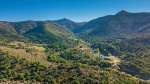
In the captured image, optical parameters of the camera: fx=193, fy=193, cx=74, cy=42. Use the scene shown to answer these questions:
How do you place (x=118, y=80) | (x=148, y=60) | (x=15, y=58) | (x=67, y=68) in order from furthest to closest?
(x=148, y=60)
(x=15, y=58)
(x=67, y=68)
(x=118, y=80)

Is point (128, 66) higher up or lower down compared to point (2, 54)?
lower down

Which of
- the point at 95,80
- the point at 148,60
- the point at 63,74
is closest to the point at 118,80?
the point at 95,80

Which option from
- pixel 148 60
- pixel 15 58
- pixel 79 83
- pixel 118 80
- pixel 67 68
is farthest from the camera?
pixel 148 60

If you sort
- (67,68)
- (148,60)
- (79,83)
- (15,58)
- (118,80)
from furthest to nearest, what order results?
1. (148,60)
2. (15,58)
3. (67,68)
4. (118,80)
5. (79,83)

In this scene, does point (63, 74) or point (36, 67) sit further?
point (36, 67)

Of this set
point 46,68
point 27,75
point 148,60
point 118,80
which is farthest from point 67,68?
point 148,60

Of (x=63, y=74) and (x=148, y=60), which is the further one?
(x=148, y=60)

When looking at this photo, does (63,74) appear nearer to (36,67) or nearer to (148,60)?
(36,67)

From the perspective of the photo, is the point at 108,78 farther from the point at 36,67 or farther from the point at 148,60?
the point at 148,60
